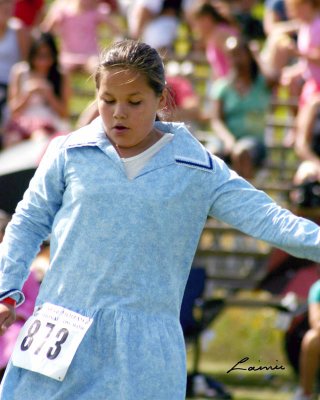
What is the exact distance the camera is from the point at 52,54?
1043cm

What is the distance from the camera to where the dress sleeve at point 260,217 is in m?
4.06

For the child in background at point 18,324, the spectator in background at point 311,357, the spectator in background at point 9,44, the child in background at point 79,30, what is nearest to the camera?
the child in background at point 18,324

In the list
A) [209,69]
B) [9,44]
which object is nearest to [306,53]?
[209,69]

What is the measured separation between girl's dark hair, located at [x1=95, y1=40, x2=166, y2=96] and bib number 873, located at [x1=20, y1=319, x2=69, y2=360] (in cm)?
85

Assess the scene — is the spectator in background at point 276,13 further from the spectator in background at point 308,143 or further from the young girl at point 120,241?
the young girl at point 120,241

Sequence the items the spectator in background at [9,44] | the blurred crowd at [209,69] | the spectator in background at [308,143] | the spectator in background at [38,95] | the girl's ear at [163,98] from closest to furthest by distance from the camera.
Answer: the girl's ear at [163,98] → the spectator in background at [308,143] → the blurred crowd at [209,69] → the spectator in background at [38,95] → the spectator in background at [9,44]

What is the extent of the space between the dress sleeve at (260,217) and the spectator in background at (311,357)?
3692 millimetres

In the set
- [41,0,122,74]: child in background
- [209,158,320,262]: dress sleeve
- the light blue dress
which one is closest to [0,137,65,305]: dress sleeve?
the light blue dress

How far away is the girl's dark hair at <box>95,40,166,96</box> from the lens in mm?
4113

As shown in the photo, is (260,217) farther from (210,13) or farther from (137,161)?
(210,13)

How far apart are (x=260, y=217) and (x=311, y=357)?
12.5ft

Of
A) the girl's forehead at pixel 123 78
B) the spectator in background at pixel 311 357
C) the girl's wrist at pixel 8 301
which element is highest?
the girl's forehead at pixel 123 78

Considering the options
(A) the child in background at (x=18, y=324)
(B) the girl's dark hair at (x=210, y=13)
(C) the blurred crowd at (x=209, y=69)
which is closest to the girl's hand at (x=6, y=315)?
(A) the child in background at (x=18, y=324)

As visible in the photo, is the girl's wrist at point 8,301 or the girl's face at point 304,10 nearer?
the girl's wrist at point 8,301
